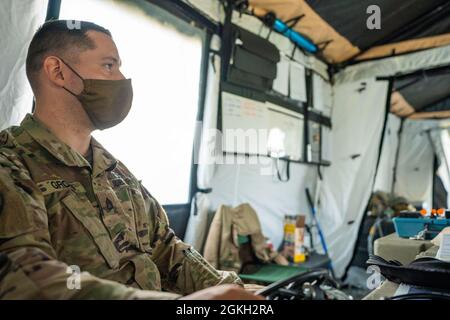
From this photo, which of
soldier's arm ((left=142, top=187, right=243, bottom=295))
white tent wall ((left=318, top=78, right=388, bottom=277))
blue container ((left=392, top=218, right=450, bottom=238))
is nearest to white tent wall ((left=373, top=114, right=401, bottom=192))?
white tent wall ((left=318, top=78, right=388, bottom=277))

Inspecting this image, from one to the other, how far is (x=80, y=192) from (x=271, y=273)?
1.45m

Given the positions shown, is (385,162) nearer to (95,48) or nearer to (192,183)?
(192,183)

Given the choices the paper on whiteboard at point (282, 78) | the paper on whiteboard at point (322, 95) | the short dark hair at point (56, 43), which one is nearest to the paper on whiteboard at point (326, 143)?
the paper on whiteboard at point (322, 95)

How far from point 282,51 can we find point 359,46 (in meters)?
1.00

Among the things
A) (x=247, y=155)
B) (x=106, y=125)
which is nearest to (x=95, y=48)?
(x=106, y=125)

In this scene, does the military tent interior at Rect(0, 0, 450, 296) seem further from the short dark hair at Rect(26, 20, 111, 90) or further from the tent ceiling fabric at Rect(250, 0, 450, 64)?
the short dark hair at Rect(26, 20, 111, 90)

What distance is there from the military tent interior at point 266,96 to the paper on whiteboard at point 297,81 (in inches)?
0.7

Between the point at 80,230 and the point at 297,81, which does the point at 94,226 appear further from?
the point at 297,81

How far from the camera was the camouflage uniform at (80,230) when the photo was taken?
647 mm

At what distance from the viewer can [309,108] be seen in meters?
3.29

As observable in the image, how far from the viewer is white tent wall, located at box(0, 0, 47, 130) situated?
3.91 feet

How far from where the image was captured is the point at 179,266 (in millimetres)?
1189

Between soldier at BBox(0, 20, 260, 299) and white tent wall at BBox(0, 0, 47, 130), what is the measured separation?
0.13 meters

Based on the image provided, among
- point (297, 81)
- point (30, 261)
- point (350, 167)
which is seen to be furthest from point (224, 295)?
point (350, 167)
